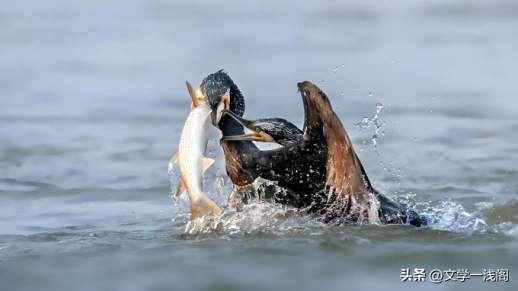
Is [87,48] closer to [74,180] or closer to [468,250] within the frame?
[74,180]

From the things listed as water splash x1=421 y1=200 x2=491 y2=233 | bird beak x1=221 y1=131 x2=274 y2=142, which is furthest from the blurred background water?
bird beak x1=221 y1=131 x2=274 y2=142

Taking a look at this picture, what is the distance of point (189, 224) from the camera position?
377 inches

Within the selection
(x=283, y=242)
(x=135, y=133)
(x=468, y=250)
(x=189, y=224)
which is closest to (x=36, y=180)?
(x=135, y=133)

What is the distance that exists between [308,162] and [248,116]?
4703mm

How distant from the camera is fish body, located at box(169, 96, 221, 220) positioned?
29.7 ft

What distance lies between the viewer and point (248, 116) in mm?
13789

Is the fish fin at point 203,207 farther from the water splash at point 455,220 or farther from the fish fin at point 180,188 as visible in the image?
the water splash at point 455,220

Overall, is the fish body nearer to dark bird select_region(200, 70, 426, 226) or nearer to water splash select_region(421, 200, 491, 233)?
dark bird select_region(200, 70, 426, 226)

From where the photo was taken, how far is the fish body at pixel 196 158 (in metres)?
9.05
